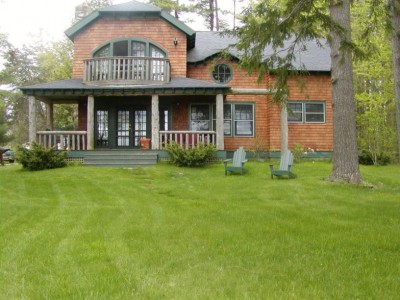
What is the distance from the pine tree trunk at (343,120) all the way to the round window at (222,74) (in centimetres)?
725

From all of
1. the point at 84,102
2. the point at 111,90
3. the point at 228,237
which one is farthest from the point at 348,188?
the point at 84,102

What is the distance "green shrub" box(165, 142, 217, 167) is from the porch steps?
0.82 meters

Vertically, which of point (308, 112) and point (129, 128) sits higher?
point (308, 112)

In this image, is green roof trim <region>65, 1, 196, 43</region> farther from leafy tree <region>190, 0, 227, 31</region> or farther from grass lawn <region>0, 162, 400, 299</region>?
leafy tree <region>190, 0, 227, 31</region>

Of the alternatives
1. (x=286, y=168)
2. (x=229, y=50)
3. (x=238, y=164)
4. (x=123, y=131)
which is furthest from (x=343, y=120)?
(x=123, y=131)

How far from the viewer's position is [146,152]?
568 inches

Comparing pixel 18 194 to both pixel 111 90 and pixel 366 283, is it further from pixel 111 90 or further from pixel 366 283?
pixel 366 283

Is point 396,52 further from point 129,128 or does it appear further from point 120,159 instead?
point 129,128

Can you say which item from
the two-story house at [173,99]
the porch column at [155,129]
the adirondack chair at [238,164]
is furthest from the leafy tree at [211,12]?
the adirondack chair at [238,164]

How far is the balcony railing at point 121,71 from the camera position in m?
15.3

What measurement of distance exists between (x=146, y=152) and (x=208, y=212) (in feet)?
26.3

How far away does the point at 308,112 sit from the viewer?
1734 cm

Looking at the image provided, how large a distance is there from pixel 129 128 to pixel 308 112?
7.78m

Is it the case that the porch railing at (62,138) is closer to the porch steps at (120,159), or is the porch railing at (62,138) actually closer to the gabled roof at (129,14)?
the porch steps at (120,159)
